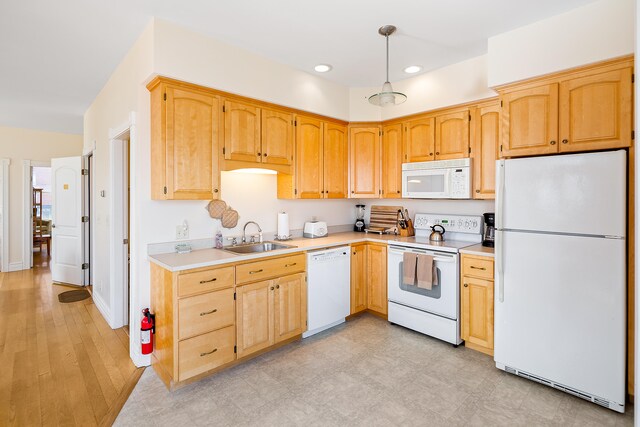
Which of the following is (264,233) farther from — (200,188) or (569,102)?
(569,102)

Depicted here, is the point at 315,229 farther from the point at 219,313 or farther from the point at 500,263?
the point at 500,263

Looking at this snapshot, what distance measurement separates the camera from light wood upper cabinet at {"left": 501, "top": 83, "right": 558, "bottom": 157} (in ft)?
7.98

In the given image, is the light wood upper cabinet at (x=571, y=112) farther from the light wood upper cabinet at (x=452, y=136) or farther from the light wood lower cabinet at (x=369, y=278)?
the light wood lower cabinet at (x=369, y=278)

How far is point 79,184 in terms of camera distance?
4965 millimetres

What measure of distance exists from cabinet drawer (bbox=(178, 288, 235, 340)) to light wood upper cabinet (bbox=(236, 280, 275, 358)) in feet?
0.30

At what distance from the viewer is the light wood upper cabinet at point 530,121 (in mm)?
2432

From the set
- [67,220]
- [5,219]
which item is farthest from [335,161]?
[5,219]

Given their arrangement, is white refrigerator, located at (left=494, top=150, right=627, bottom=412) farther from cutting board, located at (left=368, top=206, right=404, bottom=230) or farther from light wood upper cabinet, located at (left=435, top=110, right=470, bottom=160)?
cutting board, located at (left=368, top=206, right=404, bottom=230)

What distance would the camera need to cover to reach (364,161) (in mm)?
4039

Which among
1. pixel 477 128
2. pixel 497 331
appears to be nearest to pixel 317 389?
pixel 497 331

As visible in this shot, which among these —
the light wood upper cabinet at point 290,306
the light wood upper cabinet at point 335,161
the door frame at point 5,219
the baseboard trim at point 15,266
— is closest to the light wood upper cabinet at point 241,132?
the light wood upper cabinet at point 335,161

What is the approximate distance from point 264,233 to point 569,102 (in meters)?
2.89

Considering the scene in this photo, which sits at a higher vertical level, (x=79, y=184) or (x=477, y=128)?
(x=477, y=128)

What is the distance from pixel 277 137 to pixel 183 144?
98 centimetres
